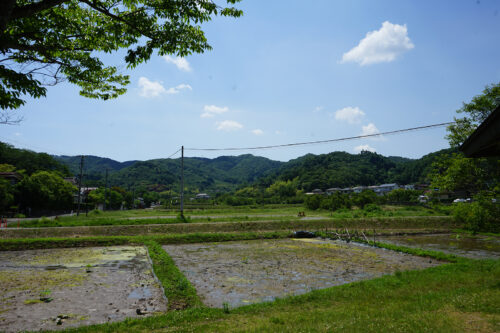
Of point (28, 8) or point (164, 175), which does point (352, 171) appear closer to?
point (164, 175)

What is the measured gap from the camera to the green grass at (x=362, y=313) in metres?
5.71

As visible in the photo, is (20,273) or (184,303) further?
(20,273)

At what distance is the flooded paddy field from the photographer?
23.3ft

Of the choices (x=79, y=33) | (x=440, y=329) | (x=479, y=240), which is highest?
(x=79, y=33)

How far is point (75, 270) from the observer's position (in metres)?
12.2

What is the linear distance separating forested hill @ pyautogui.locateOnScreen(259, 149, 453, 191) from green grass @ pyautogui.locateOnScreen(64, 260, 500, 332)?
91.4m

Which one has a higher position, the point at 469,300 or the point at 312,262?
the point at 469,300

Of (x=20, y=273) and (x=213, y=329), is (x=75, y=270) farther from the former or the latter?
(x=213, y=329)

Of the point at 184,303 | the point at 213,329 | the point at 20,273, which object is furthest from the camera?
the point at 20,273

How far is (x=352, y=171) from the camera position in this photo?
105188mm

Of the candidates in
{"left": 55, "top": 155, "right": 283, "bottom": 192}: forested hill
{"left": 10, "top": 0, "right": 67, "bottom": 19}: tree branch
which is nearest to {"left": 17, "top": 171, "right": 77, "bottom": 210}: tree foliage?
{"left": 55, "top": 155, "right": 283, "bottom": 192}: forested hill

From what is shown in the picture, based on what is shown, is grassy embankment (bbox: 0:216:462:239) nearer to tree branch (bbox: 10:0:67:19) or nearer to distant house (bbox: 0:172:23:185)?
tree branch (bbox: 10:0:67:19)

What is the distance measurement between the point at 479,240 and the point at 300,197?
5424 centimetres

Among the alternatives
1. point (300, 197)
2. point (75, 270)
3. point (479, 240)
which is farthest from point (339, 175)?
point (75, 270)
